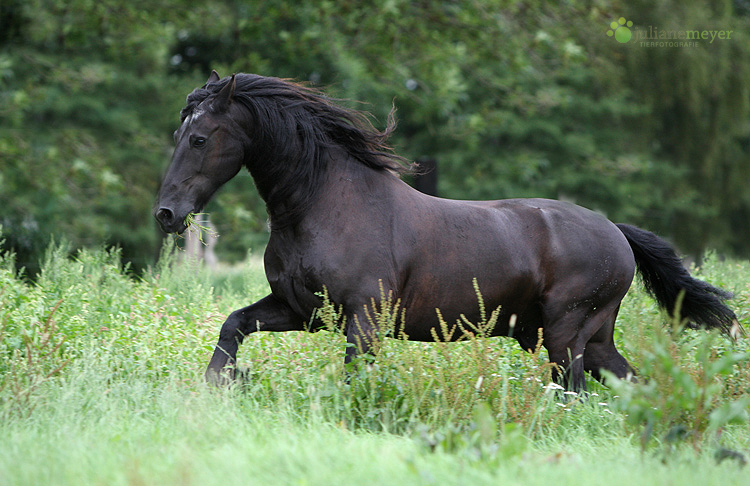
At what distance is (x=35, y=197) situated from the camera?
15.3 meters

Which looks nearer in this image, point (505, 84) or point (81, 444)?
point (81, 444)

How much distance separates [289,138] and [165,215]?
941mm

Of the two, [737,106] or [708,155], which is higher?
[737,106]

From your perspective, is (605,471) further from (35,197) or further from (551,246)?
(35,197)

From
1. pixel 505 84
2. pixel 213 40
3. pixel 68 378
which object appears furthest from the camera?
pixel 213 40

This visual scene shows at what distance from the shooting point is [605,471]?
3.31m

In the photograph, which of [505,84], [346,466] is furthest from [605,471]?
[505,84]

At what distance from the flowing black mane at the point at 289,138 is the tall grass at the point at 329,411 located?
0.96 meters

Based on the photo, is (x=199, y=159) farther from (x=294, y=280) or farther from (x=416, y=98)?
(x=416, y=98)

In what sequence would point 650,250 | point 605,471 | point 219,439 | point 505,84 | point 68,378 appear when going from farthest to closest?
1. point 505,84
2. point 650,250
3. point 68,378
4. point 219,439
5. point 605,471

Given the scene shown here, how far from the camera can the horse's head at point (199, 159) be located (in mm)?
4473

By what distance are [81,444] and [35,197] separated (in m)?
13.2

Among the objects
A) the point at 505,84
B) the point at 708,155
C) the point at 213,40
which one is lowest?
the point at 708,155

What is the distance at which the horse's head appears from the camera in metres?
4.47
